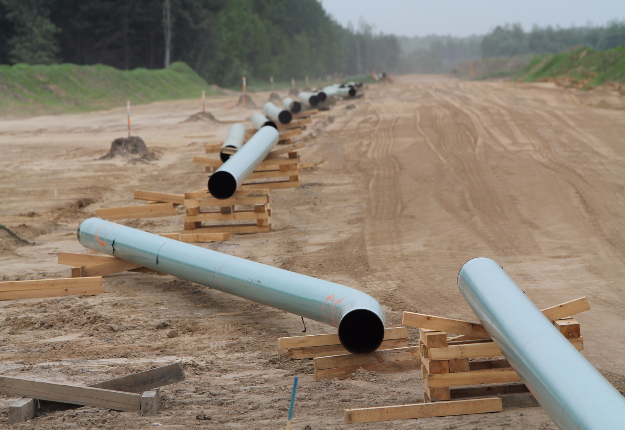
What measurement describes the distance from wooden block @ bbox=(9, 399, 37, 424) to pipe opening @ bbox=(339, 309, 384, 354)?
2496 mm

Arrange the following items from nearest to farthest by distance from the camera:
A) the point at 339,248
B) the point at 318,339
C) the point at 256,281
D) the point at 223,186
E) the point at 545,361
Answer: the point at 545,361
the point at 318,339
the point at 256,281
the point at 339,248
the point at 223,186

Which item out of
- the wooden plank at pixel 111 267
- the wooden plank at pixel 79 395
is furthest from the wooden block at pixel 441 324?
the wooden plank at pixel 111 267

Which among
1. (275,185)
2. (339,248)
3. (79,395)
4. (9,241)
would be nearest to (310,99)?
(275,185)

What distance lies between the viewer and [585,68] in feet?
119

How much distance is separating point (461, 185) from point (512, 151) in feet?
11.1

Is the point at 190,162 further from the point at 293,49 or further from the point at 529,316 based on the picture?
the point at 293,49

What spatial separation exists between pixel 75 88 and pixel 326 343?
40520 mm

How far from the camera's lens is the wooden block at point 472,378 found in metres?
4.95

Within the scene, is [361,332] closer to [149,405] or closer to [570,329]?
[570,329]

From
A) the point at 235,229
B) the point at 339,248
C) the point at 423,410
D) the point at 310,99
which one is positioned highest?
the point at 310,99

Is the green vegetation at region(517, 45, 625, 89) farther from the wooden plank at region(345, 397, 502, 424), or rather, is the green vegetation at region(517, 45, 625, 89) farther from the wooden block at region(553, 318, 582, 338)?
the wooden plank at region(345, 397, 502, 424)

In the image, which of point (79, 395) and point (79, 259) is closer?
point (79, 395)

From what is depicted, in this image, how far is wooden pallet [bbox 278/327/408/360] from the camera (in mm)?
5906

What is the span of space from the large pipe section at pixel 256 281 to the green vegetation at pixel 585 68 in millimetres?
26790
